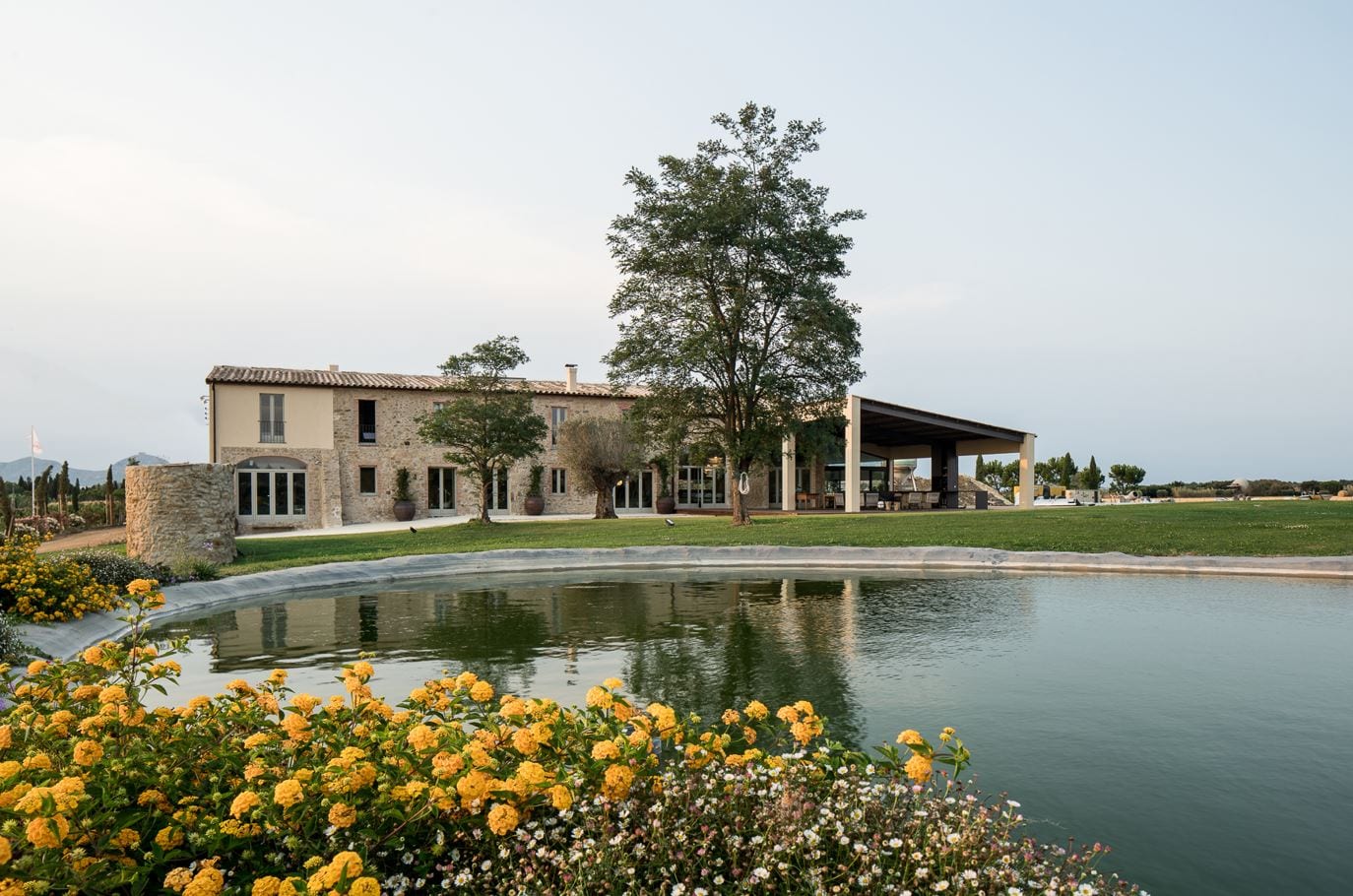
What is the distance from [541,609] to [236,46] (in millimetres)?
10349

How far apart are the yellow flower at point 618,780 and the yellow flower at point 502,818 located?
39 cm

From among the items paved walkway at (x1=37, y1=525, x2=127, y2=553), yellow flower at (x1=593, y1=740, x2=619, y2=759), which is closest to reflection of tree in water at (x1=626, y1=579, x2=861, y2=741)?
yellow flower at (x1=593, y1=740, x2=619, y2=759)

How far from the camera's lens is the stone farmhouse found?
29.4 metres

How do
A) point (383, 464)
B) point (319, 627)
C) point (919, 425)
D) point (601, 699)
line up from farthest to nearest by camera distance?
1. point (919, 425)
2. point (383, 464)
3. point (319, 627)
4. point (601, 699)

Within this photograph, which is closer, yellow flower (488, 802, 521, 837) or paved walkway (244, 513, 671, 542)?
yellow flower (488, 802, 521, 837)

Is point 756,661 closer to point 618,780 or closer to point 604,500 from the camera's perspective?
point 618,780

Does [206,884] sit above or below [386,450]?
below

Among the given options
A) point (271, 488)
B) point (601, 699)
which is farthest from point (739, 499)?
point (601, 699)

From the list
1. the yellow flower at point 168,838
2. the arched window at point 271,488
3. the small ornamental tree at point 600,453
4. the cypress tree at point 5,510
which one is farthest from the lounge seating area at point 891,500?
the yellow flower at point 168,838

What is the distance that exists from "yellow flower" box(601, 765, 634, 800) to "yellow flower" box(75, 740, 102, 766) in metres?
1.90

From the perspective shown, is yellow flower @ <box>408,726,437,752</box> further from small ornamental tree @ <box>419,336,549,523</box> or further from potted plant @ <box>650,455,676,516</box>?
potted plant @ <box>650,455,676,516</box>

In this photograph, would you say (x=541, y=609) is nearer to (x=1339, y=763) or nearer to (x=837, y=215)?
(x=1339, y=763)

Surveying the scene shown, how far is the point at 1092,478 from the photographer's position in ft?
161

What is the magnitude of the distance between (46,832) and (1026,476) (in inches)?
1506
